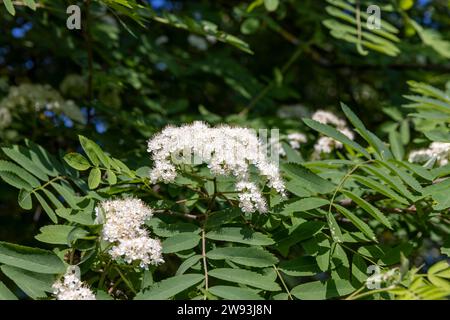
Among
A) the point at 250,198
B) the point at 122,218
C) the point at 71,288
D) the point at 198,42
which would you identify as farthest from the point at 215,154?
the point at 198,42

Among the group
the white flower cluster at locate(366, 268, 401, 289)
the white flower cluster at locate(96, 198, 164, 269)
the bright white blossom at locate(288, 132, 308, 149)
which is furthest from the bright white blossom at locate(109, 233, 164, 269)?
the bright white blossom at locate(288, 132, 308, 149)

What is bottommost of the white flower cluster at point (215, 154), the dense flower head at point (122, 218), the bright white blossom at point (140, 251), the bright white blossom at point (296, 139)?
the bright white blossom at point (140, 251)

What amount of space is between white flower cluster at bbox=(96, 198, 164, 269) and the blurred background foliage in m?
0.72

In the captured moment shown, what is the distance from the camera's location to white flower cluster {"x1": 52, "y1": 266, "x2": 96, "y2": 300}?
1.90 m

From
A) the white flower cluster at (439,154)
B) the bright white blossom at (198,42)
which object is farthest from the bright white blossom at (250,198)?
the bright white blossom at (198,42)

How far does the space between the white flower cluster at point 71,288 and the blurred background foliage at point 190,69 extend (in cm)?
86

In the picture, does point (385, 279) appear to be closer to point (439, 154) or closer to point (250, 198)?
point (250, 198)

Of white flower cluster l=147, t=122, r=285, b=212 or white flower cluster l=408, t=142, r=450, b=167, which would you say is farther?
white flower cluster l=408, t=142, r=450, b=167

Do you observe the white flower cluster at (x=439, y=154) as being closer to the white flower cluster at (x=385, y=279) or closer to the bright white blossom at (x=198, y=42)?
the white flower cluster at (x=385, y=279)

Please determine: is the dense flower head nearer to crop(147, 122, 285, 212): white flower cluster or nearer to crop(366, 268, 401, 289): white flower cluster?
crop(147, 122, 285, 212): white flower cluster

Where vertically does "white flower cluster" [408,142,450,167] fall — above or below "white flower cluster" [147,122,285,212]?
above

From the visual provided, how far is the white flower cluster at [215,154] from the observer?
2.23m

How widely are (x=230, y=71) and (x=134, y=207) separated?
7.42 ft
